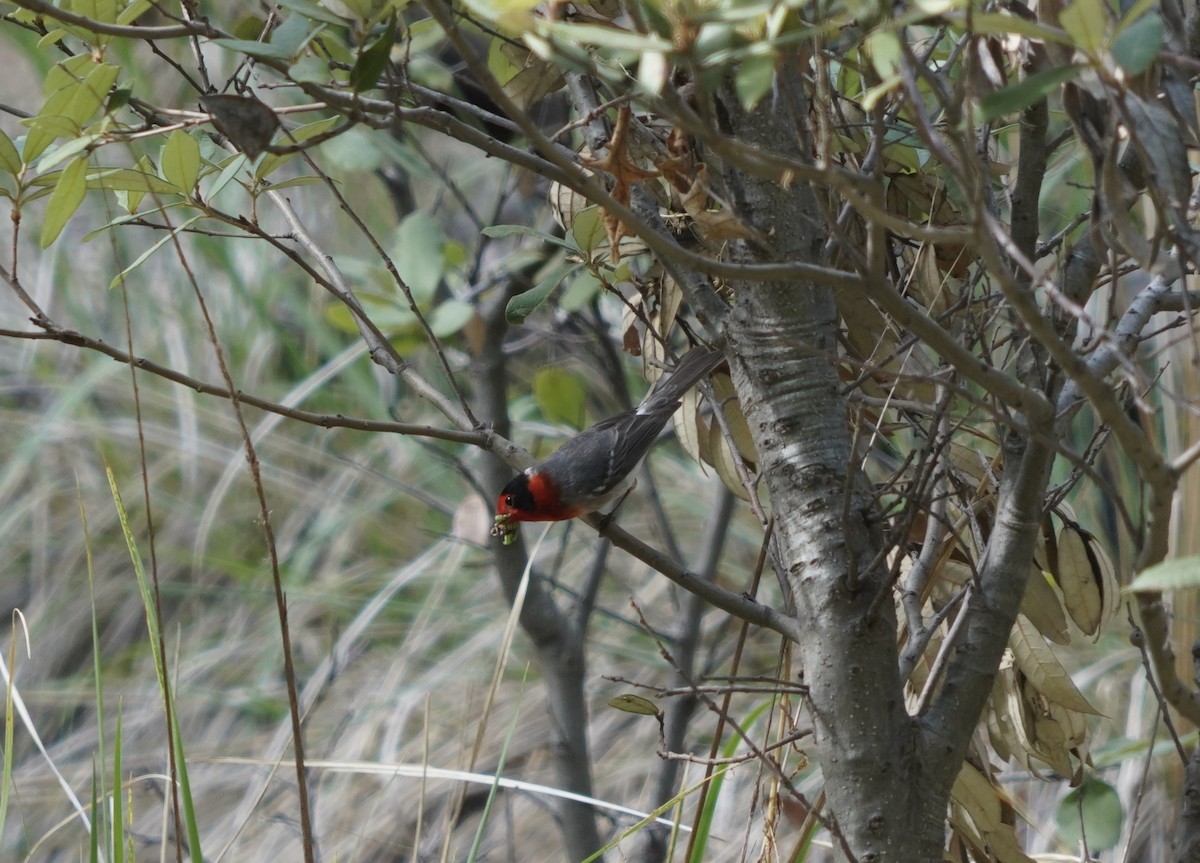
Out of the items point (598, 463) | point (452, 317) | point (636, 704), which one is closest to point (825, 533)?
point (636, 704)

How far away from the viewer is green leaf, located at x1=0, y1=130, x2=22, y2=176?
1364mm

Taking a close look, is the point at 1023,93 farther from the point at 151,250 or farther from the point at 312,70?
the point at 151,250

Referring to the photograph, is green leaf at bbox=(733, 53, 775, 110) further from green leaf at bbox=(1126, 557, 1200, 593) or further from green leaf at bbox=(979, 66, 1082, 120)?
green leaf at bbox=(1126, 557, 1200, 593)

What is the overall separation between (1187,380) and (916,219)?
1.77 metres

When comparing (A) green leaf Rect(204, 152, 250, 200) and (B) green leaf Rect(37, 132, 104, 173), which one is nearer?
(B) green leaf Rect(37, 132, 104, 173)

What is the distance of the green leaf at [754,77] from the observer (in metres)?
0.80

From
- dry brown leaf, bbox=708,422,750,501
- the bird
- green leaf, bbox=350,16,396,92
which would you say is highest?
the bird

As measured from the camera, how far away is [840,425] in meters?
1.44

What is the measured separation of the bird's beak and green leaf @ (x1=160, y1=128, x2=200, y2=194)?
4.77ft

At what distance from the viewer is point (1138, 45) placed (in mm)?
769

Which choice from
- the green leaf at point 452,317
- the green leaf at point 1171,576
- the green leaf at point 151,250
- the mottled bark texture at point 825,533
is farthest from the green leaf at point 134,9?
the green leaf at point 452,317

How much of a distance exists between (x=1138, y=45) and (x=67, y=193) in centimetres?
104

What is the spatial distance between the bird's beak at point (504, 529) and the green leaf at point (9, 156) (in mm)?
1479

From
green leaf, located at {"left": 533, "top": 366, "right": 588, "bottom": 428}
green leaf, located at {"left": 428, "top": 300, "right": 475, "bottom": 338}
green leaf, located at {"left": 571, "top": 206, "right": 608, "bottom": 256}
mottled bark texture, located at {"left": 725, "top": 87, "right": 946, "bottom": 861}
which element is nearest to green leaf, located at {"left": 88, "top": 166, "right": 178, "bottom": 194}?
green leaf, located at {"left": 571, "top": 206, "right": 608, "bottom": 256}
